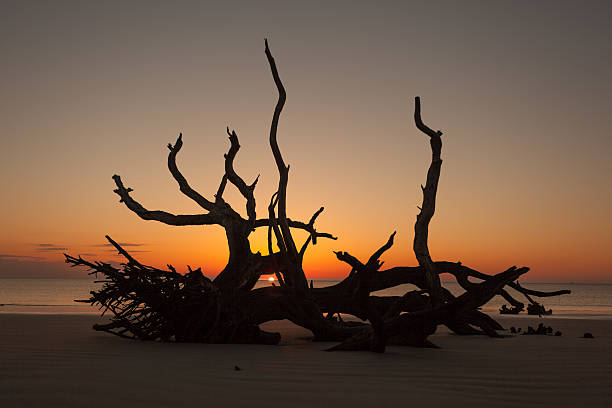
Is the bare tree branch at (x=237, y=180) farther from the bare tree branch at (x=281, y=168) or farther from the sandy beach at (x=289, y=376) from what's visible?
the sandy beach at (x=289, y=376)

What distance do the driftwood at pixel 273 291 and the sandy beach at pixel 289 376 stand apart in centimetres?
42

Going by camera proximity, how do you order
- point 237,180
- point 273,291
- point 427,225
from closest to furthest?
point 273,291
point 427,225
point 237,180

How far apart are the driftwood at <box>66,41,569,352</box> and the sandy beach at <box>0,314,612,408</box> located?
1.37ft

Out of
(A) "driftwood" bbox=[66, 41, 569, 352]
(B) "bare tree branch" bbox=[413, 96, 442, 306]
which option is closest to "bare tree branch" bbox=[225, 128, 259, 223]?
(A) "driftwood" bbox=[66, 41, 569, 352]

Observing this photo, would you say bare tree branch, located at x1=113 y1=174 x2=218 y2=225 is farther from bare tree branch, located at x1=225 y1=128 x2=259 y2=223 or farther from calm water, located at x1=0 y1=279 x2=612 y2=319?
calm water, located at x1=0 y1=279 x2=612 y2=319

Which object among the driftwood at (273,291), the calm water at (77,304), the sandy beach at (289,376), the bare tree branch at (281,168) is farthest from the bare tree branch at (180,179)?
the calm water at (77,304)

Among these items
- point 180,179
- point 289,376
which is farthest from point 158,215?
point 289,376

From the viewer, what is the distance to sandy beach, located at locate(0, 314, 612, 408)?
3.44 metres

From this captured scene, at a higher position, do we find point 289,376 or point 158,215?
point 158,215

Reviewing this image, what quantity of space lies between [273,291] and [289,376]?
318cm

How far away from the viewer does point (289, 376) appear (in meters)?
4.19

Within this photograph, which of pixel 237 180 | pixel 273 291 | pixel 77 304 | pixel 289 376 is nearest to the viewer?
pixel 289 376

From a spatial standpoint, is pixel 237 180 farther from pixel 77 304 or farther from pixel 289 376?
pixel 77 304

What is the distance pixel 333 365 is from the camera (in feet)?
15.7
